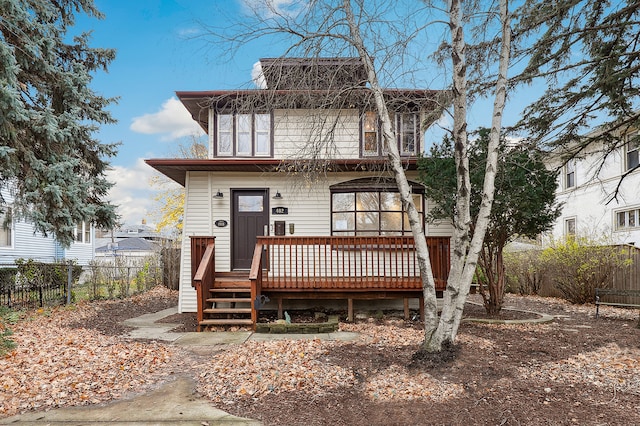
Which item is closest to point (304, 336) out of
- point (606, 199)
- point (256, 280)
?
point (256, 280)

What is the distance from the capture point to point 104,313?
9883 millimetres

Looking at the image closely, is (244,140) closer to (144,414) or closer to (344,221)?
(344,221)

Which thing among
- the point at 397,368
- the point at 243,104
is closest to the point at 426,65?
the point at 243,104

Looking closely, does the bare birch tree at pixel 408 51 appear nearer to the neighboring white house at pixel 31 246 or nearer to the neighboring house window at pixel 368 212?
the neighboring house window at pixel 368 212

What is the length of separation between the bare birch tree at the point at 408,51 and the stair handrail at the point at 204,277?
179 inches

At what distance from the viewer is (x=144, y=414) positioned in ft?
12.4

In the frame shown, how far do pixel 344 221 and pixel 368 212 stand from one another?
62cm

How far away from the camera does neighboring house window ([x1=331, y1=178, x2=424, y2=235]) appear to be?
9.63m

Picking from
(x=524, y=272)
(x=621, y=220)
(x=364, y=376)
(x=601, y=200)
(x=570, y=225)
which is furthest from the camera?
(x=570, y=225)

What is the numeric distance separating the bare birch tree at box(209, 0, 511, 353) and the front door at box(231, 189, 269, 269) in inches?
193

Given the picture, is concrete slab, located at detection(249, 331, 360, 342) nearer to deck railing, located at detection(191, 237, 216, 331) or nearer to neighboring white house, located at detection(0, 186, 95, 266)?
deck railing, located at detection(191, 237, 216, 331)

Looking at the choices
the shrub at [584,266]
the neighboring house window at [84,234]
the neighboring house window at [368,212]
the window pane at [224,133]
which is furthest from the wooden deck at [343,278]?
the neighboring house window at [84,234]

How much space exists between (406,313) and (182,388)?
536 centimetres

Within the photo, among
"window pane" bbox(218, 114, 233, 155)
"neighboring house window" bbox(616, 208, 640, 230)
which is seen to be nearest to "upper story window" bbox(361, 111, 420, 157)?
"window pane" bbox(218, 114, 233, 155)
